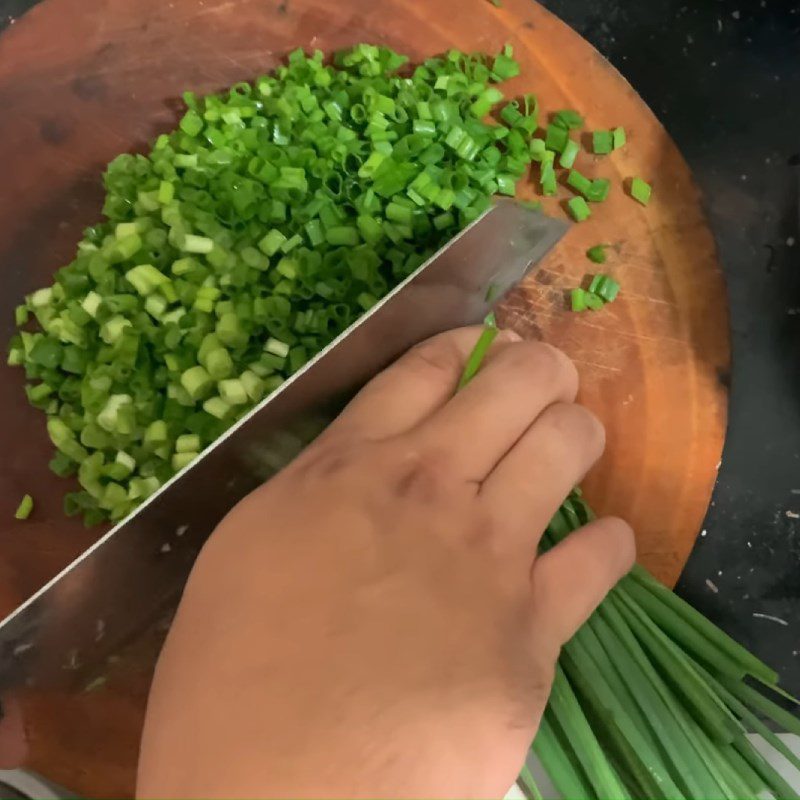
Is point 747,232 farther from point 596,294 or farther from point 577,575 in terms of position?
point 577,575

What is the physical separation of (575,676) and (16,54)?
0.96m

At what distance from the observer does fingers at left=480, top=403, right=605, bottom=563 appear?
0.69 m

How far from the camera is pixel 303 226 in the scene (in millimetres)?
947

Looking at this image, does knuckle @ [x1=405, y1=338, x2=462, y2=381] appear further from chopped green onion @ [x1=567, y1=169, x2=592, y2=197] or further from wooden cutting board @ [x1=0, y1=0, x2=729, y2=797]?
chopped green onion @ [x1=567, y1=169, x2=592, y2=197]

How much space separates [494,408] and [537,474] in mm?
71

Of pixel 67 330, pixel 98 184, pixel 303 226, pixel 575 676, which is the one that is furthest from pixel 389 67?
pixel 575 676

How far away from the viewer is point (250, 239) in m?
0.96

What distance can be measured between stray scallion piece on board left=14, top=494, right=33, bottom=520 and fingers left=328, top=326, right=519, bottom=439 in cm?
42

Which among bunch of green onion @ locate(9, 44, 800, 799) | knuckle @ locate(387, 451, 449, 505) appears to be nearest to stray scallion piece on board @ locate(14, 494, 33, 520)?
bunch of green onion @ locate(9, 44, 800, 799)

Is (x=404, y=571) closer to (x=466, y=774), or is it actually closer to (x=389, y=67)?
(x=466, y=774)

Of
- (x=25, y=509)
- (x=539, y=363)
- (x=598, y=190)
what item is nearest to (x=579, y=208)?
(x=598, y=190)

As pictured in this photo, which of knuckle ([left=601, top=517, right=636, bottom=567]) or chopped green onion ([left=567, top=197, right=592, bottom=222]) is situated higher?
chopped green onion ([left=567, top=197, right=592, bottom=222])

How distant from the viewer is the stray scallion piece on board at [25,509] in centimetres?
95

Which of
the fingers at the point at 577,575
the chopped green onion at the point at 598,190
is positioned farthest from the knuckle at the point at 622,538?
the chopped green onion at the point at 598,190
